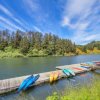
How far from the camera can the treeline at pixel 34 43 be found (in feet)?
242

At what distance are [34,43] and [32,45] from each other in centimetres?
183

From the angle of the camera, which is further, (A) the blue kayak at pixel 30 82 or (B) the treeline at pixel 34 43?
(B) the treeline at pixel 34 43

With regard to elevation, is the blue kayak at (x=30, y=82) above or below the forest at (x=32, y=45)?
below

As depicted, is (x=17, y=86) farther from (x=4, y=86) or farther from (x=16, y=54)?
(x=16, y=54)

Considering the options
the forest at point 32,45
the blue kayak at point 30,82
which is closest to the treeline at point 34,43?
the forest at point 32,45

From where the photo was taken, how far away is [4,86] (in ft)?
45.2

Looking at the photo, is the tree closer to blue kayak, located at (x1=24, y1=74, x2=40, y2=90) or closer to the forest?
the forest

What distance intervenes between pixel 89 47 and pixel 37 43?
6582cm

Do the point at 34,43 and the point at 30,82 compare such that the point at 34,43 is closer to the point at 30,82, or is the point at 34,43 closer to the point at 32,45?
the point at 32,45

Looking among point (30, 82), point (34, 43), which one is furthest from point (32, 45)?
point (30, 82)

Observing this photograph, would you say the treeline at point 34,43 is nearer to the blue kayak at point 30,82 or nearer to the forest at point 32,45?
the forest at point 32,45

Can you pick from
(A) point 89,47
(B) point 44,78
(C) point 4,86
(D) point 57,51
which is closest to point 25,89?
(C) point 4,86

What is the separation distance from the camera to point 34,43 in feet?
263

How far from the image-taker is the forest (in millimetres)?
72262
